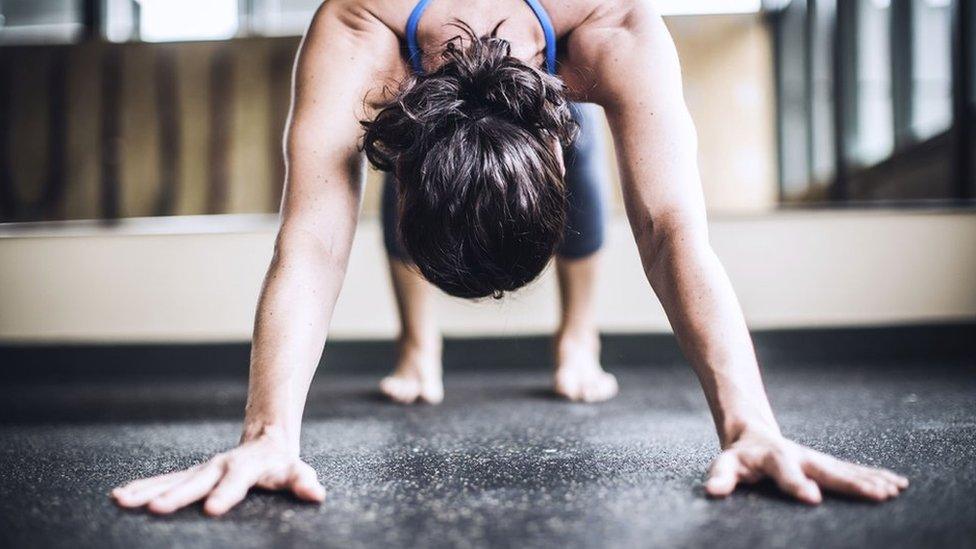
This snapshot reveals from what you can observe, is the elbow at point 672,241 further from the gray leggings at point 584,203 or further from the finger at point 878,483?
the gray leggings at point 584,203

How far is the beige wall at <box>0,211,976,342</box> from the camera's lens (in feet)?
6.19

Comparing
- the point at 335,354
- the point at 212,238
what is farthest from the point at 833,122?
the point at 212,238

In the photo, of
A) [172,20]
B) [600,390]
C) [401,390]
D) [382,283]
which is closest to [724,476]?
[600,390]

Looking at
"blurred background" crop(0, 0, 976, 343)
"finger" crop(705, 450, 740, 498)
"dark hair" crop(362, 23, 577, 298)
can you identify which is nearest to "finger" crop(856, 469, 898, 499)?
"finger" crop(705, 450, 740, 498)

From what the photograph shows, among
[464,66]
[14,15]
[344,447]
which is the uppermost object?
[14,15]

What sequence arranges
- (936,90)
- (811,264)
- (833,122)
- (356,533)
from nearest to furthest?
→ (356,533) → (811,264) → (936,90) → (833,122)

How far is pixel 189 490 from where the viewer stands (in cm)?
64

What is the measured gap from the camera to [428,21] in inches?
33.3

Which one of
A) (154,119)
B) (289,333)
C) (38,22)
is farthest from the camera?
(154,119)

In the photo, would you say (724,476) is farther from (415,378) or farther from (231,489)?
(415,378)

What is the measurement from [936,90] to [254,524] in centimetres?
246

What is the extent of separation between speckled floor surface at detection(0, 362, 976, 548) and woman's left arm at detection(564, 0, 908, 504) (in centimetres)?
3

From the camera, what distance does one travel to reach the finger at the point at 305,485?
65 centimetres

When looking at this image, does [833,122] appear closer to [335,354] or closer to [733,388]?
[335,354]
